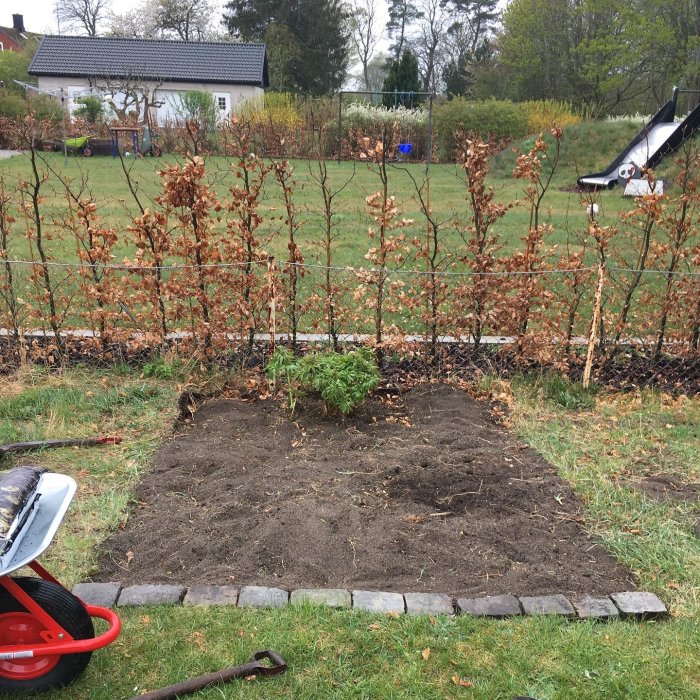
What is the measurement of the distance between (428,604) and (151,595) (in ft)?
3.80

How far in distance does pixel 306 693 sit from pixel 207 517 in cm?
118

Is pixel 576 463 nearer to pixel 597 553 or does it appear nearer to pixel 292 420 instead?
pixel 597 553

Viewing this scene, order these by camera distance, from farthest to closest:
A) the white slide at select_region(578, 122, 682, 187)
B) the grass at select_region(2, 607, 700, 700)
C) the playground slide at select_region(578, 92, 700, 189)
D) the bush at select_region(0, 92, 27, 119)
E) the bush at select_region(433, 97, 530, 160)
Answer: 1. the bush at select_region(433, 97, 530, 160)
2. the bush at select_region(0, 92, 27, 119)
3. the white slide at select_region(578, 122, 682, 187)
4. the playground slide at select_region(578, 92, 700, 189)
5. the grass at select_region(2, 607, 700, 700)

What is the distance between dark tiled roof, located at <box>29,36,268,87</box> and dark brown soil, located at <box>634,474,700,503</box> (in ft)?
104

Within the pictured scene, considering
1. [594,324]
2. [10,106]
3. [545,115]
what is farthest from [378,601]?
[545,115]

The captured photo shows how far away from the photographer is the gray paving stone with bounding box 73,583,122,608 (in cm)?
268

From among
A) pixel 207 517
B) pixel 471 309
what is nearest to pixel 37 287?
pixel 207 517

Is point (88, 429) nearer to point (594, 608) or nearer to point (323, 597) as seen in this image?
point (323, 597)

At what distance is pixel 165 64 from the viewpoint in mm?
32406

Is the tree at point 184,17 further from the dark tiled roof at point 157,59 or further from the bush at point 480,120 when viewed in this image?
the bush at point 480,120

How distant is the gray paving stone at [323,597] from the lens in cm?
269

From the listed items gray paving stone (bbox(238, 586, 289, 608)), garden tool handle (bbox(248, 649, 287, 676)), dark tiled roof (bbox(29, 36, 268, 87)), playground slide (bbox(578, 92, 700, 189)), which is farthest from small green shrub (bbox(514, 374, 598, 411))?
dark tiled roof (bbox(29, 36, 268, 87))

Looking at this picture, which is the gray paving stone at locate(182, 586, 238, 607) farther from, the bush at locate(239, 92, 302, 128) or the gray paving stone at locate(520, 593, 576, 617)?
A: the bush at locate(239, 92, 302, 128)

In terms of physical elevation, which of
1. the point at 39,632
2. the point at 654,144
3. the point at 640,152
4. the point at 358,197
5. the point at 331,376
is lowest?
the point at 39,632
